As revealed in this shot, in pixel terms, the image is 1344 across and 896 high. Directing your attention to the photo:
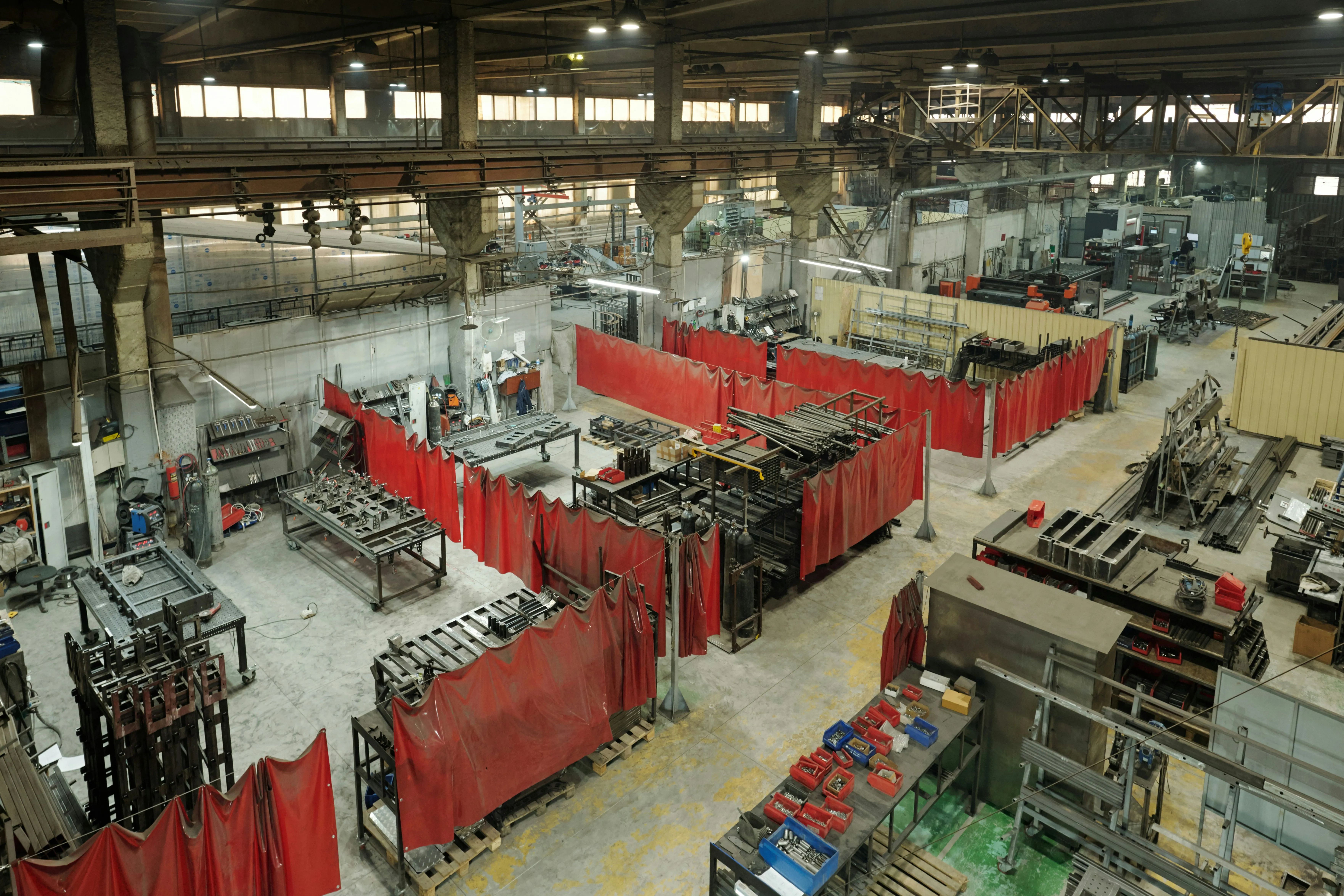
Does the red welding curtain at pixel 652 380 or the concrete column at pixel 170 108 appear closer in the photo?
the red welding curtain at pixel 652 380

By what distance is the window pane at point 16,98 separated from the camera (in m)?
22.9

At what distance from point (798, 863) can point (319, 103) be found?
1161 inches

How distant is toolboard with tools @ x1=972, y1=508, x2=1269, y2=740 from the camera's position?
1008cm

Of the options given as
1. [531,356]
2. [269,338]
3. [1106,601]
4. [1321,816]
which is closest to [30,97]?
[269,338]

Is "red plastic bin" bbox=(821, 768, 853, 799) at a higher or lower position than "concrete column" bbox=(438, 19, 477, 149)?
lower

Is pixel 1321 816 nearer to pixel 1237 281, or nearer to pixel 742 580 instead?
pixel 742 580

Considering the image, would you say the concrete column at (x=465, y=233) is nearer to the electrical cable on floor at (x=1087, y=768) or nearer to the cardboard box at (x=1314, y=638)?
the electrical cable on floor at (x=1087, y=768)

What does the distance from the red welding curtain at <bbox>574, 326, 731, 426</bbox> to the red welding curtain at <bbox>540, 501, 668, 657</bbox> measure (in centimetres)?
749

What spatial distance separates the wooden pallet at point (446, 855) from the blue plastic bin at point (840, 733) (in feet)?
10.4

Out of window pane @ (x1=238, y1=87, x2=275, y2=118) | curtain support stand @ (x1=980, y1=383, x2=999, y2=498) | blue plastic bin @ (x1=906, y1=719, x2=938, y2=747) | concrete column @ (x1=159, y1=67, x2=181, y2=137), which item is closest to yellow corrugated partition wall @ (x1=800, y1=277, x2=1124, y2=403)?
curtain support stand @ (x1=980, y1=383, x2=999, y2=498)

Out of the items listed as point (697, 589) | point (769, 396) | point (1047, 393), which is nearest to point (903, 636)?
point (697, 589)

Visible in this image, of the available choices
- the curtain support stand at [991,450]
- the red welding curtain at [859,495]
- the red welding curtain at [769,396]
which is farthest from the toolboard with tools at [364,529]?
the curtain support stand at [991,450]

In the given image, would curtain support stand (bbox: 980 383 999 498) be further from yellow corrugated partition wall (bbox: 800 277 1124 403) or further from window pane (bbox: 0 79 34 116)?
window pane (bbox: 0 79 34 116)

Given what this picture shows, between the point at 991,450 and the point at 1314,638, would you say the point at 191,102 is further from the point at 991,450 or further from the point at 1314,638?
the point at 1314,638
